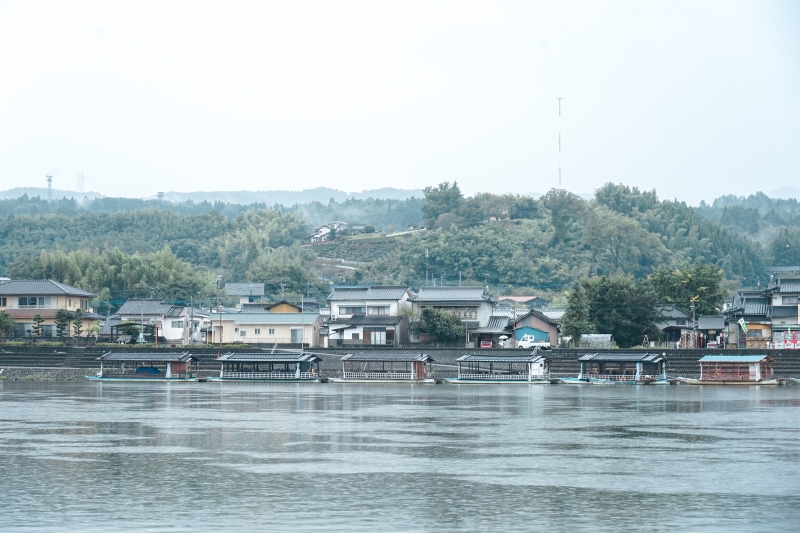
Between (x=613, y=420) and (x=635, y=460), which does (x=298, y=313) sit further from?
(x=635, y=460)

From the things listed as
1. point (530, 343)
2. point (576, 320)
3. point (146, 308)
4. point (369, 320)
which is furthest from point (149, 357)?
point (576, 320)

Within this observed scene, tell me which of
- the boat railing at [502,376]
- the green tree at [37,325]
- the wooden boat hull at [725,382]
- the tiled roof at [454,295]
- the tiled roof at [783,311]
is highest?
the tiled roof at [454,295]

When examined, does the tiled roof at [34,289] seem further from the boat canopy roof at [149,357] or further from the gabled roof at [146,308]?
the boat canopy roof at [149,357]

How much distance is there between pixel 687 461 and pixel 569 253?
291ft

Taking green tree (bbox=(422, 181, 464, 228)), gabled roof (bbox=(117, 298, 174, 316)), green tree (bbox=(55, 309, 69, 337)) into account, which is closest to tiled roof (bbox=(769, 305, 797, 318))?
gabled roof (bbox=(117, 298, 174, 316))

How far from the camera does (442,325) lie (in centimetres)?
5750

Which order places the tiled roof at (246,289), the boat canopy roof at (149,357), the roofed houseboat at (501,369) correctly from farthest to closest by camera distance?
1. the tiled roof at (246,289)
2. the boat canopy roof at (149,357)
3. the roofed houseboat at (501,369)

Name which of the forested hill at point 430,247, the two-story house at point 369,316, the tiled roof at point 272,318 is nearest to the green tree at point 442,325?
the two-story house at point 369,316

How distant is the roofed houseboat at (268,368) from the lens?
174 ft

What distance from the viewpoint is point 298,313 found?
200ft

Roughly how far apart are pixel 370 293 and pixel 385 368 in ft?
27.9

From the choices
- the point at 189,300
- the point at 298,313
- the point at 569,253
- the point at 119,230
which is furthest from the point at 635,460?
the point at 119,230

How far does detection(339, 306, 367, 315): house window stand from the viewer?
61425mm

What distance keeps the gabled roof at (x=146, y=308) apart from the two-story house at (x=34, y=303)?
2937 mm
